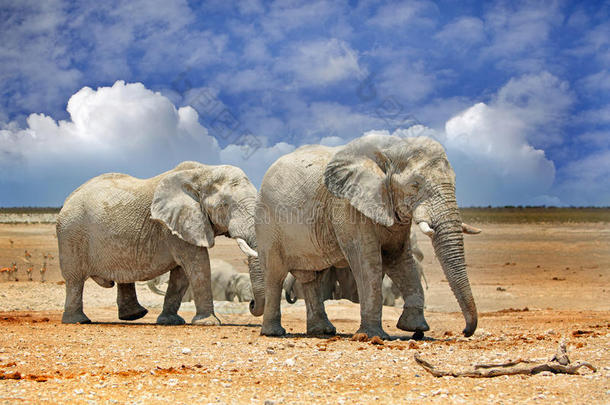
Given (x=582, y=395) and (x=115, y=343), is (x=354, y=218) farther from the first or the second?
(x=582, y=395)

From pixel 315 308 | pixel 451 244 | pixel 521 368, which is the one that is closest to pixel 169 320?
pixel 315 308

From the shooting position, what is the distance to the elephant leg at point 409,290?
986 centimetres

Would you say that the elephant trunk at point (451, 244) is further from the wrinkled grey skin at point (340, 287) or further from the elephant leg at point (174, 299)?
the wrinkled grey skin at point (340, 287)

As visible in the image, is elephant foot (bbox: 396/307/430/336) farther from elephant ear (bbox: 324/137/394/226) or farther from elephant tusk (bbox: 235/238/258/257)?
elephant tusk (bbox: 235/238/258/257)

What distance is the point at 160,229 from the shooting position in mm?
14109

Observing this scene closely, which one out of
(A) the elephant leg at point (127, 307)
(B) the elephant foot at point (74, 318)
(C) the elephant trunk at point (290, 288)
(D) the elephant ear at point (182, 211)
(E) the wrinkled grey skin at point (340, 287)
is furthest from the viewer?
(E) the wrinkled grey skin at point (340, 287)

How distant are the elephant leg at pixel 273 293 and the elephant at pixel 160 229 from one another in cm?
146

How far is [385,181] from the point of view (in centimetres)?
976

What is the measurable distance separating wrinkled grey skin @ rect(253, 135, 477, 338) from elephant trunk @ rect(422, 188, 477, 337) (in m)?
0.01

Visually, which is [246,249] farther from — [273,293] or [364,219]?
[364,219]

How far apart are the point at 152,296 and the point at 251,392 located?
15.4 meters

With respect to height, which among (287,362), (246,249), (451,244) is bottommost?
(287,362)

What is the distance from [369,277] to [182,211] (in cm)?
518

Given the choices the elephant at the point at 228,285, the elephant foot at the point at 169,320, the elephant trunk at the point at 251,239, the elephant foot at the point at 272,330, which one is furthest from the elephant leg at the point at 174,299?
the elephant at the point at 228,285
